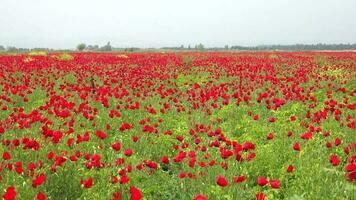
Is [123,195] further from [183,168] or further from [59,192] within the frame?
[183,168]

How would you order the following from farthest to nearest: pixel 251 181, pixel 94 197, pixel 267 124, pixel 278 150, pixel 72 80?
pixel 72 80, pixel 267 124, pixel 278 150, pixel 251 181, pixel 94 197

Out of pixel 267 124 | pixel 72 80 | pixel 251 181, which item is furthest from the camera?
pixel 72 80

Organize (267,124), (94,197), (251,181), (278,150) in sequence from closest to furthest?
(94,197) → (251,181) → (278,150) → (267,124)

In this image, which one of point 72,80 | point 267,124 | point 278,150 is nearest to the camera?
point 278,150

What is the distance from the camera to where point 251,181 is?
265 inches

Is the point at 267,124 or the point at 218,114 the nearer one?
the point at 267,124

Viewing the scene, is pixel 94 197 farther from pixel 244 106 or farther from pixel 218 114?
pixel 244 106

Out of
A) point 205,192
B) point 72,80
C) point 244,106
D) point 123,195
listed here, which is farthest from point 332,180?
point 72,80

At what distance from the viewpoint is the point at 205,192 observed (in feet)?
19.4

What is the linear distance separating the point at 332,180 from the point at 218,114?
512 centimetres

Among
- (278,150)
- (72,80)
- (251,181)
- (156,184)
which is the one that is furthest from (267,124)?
(72,80)

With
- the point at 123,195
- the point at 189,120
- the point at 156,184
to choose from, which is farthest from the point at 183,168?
the point at 189,120

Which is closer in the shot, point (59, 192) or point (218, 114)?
point (59, 192)

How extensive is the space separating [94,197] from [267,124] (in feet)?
18.3
